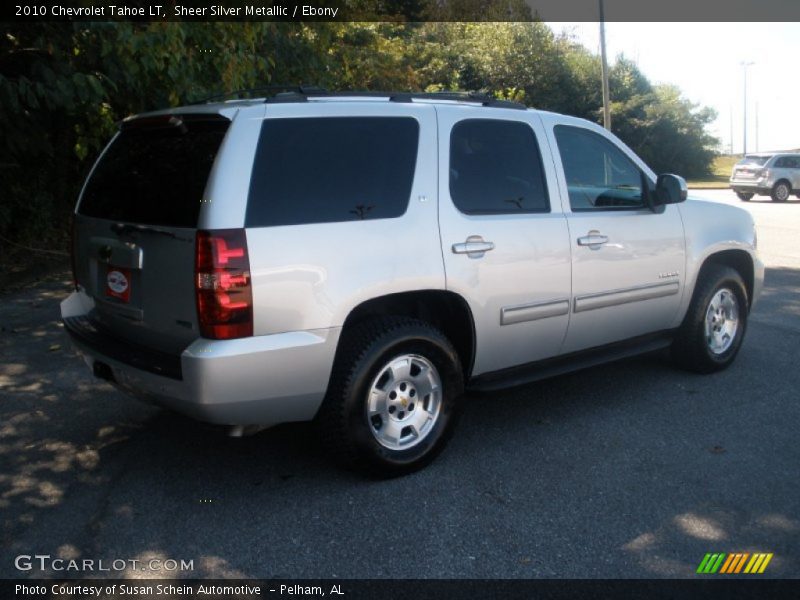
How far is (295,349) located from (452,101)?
1.91 m

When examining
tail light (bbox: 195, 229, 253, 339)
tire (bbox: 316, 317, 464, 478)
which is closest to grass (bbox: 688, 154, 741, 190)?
tire (bbox: 316, 317, 464, 478)

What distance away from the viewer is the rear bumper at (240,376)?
11.8 feet

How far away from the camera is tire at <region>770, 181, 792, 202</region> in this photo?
26.8m

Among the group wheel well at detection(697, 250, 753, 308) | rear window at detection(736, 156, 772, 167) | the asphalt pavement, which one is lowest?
the asphalt pavement

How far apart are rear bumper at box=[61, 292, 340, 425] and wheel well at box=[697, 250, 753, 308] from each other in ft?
11.3

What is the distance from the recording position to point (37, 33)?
343 inches

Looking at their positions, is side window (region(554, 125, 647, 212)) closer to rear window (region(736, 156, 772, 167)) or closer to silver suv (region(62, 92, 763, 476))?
silver suv (region(62, 92, 763, 476))

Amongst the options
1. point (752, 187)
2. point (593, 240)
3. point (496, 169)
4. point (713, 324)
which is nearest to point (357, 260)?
point (496, 169)

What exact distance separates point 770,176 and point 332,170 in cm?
2612

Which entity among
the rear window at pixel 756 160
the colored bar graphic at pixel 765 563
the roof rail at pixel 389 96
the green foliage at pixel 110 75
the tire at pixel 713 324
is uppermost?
the green foliage at pixel 110 75

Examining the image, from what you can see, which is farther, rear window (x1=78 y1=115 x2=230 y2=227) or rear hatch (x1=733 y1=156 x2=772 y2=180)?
rear hatch (x1=733 y1=156 x2=772 y2=180)

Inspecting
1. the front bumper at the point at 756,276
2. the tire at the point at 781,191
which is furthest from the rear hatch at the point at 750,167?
the front bumper at the point at 756,276

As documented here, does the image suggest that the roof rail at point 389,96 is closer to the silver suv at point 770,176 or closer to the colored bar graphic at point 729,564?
the colored bar graphic at point 729,564

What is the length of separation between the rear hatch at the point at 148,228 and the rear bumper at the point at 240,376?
0.45 feet
